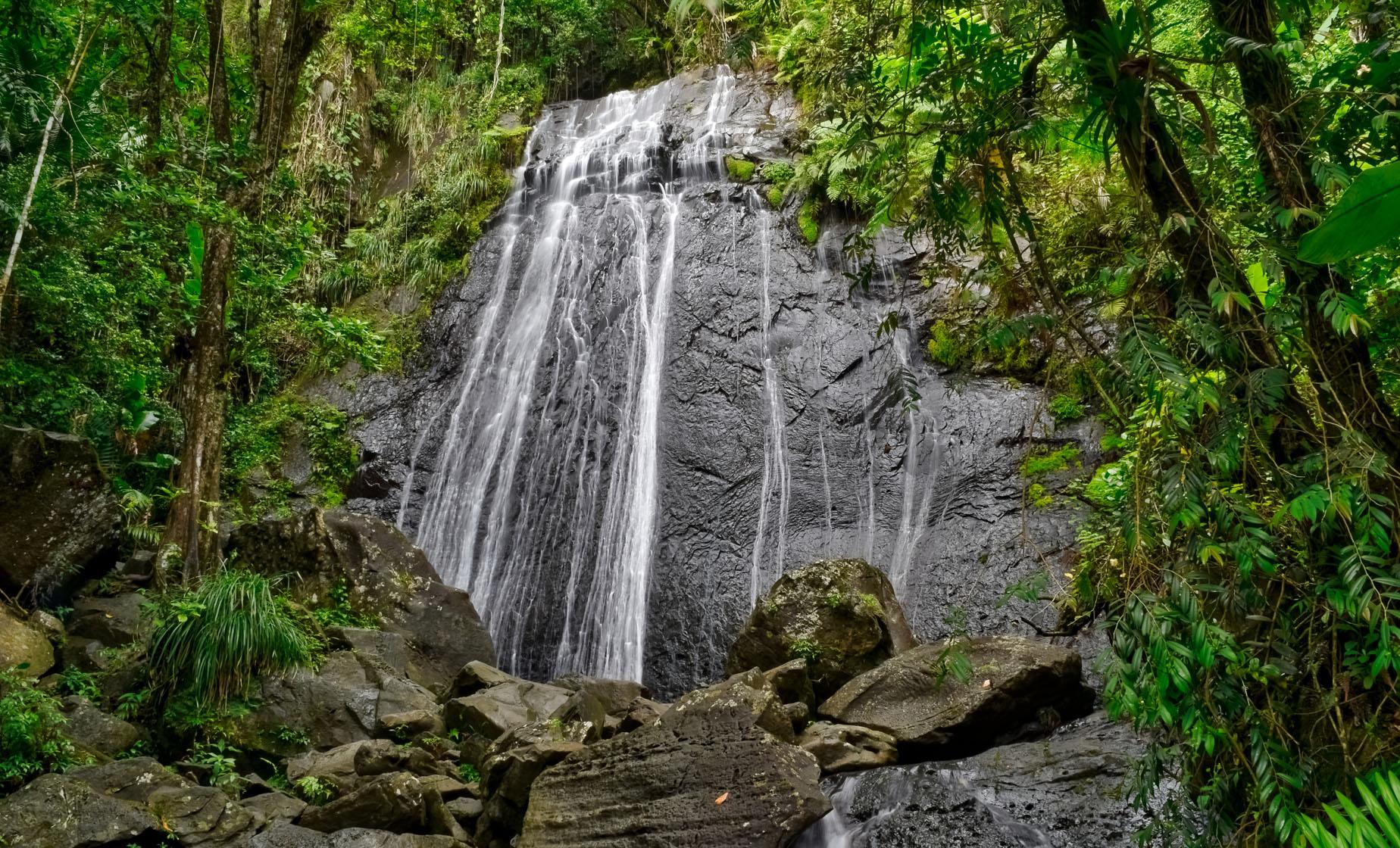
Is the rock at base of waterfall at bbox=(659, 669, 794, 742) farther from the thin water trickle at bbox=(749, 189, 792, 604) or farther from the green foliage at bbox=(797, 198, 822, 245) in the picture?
the green foliage at bbox=(797, 198, 822, 245)

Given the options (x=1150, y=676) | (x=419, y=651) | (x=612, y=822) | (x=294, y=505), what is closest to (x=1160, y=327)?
(x=1150, y=676)

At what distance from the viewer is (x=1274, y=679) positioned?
9.86ft

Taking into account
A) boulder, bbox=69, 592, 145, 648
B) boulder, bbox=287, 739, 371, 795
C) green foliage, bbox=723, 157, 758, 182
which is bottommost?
boulder, bbox=287, 739, 371, 795

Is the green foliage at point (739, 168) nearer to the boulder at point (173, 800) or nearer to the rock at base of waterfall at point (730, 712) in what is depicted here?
the rock at base of waterfall at point (730, 712)

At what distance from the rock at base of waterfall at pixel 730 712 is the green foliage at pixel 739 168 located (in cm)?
936

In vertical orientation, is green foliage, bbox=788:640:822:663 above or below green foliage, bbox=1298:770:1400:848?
above

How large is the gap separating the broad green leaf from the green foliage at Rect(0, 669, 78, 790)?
6.65m

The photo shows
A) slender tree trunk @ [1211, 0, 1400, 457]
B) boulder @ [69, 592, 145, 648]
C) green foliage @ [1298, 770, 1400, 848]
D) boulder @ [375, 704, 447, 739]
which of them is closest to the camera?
green foliage @ [1298, 770, 1400, 848]

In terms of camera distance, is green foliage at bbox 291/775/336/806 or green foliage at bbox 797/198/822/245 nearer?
green foliage at bbox 291/775/336/806

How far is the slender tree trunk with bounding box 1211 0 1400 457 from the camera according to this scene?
9.35 feet

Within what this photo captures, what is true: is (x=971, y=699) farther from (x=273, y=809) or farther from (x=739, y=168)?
(x=739, y=168)

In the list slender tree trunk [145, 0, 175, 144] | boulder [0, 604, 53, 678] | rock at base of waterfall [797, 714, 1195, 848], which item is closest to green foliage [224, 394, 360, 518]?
slender tree trunk [145, 0, 175, 144]

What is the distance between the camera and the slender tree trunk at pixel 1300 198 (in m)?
2.85

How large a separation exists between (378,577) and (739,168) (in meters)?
8.24
